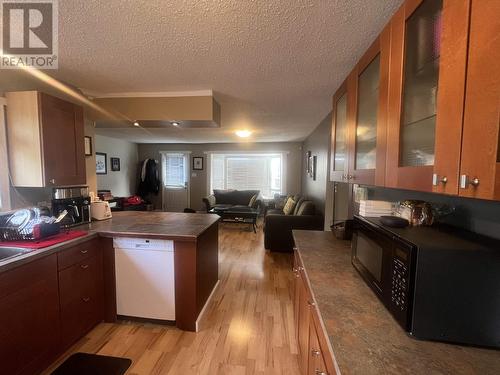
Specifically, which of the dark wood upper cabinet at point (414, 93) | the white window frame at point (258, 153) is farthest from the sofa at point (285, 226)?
the white window frame at point (258, 153)

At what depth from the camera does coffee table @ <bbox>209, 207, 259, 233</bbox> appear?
521 cm

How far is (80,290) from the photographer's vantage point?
1.78m

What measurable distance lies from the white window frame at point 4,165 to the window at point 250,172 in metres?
4.96

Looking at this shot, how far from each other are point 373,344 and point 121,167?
21.7ft

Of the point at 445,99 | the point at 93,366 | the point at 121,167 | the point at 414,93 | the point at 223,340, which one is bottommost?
the point at 223,340

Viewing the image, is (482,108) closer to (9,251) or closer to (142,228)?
(142,228)

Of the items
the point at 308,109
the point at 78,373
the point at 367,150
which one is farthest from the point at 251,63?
the point at 78,373

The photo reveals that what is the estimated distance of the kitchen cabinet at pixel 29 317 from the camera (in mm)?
1274

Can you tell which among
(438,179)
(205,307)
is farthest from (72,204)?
(438,179)

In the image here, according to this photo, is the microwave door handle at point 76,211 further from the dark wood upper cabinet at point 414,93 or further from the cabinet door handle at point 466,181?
the cabinet door handle at point 466,181

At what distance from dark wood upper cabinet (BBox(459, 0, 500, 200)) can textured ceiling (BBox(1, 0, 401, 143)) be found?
26.9 inches

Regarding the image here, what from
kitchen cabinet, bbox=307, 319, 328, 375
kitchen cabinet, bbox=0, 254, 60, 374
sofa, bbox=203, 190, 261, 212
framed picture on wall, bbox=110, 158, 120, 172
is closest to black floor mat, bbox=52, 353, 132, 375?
kitchen cabinet, bbox=0, 254, 60, 374

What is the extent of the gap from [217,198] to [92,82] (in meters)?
4.56

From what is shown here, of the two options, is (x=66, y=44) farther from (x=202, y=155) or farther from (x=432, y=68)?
(x=202, y=155)
